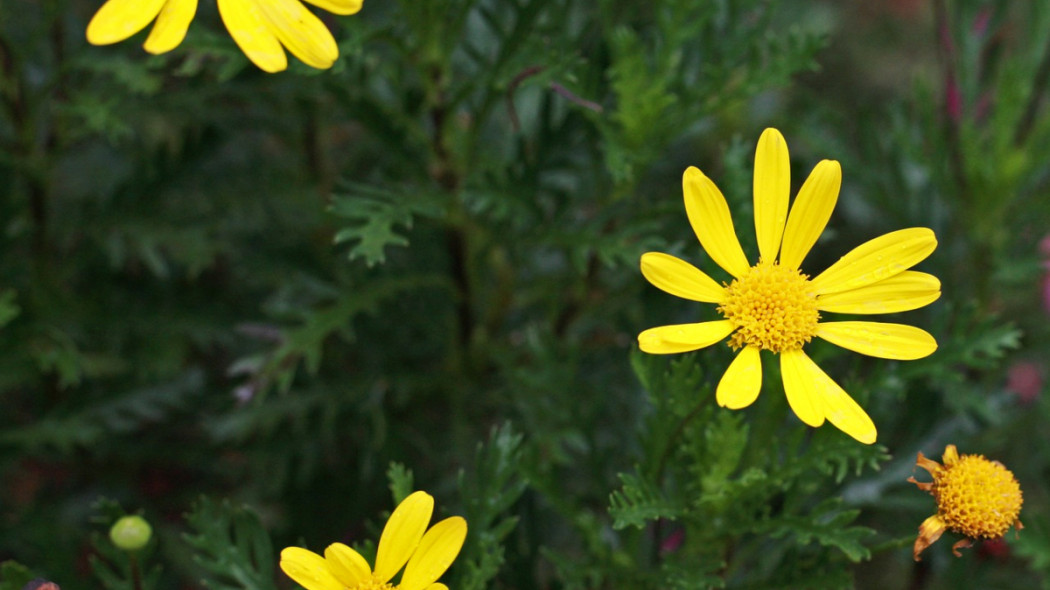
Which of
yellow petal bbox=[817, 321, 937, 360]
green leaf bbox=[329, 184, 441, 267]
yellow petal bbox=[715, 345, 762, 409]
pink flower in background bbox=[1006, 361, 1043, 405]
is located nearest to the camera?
yellow petal bbox=[715, 345, 762, 409]

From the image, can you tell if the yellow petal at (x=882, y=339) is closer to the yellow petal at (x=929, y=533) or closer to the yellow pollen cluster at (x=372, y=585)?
→ the yellow petal at (x=929, y=533)

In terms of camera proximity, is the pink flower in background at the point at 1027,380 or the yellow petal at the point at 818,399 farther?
the pink flower in background at the point at 1027,380

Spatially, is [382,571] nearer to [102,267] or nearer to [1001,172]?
[102,267]

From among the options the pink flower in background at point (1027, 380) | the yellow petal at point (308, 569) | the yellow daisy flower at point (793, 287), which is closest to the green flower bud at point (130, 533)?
the yellow petal at point (308, 569)

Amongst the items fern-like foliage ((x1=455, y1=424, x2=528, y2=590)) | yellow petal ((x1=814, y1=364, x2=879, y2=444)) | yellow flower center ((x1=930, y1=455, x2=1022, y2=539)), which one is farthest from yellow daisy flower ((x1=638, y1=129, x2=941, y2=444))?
fern-like foliage ((x1=455, y1=424, x2=528, y2=590))

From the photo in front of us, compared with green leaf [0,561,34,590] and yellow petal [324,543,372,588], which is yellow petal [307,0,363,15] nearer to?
yellow petal [324,543,372,588]

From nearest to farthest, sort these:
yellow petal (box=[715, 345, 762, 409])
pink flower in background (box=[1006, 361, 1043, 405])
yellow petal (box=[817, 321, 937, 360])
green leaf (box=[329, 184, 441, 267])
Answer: yellow petal (box=[715, 345, 762, 409])
yellow petal (box=[817, 321, 937, 360])
green leaf (box=[329, 184, 441, 267])
pink flower in background (box=[1006, 361, 1043, 405])
